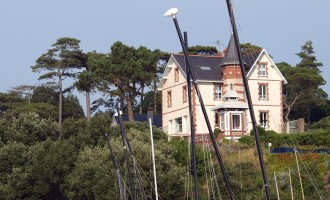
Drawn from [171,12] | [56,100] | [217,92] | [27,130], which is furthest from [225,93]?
[171,12]

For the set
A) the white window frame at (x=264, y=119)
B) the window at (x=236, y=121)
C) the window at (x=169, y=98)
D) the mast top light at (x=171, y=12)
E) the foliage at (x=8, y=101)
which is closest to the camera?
the mast top light at (x=171, y=12)

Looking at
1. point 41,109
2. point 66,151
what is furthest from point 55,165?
point 41,109

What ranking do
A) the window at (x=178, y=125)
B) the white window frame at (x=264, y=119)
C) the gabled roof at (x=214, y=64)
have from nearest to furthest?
the gabled roof at (x=214, y=64) → the white window frame at (x=264, y=119) → the window at (x=178, y=125)

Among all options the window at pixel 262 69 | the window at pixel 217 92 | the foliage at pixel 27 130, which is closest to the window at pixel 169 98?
the window at pixel 217 92

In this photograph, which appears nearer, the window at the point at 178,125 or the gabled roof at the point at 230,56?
the gabled roof at the point at 230,56

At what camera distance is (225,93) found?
7475 cm

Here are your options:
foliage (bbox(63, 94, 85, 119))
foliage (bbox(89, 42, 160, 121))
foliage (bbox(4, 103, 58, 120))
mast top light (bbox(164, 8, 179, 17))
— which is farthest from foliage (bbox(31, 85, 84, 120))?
mast top light (bbox(164, 8, 179, 17))

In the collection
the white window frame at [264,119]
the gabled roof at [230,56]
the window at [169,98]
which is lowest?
the white window frame at [264,119]

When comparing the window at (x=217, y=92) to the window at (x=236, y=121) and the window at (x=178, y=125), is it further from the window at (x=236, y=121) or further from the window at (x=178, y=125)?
the window at (x=236, y=121)

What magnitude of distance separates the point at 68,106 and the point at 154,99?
10.5 metres

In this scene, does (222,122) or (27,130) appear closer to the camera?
(27,130)

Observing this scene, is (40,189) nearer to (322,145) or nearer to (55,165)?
(55,165)

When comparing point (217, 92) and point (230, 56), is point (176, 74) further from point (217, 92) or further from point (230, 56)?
point (230, 56)

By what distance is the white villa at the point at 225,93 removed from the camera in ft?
239
